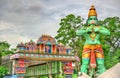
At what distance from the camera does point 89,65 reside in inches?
719

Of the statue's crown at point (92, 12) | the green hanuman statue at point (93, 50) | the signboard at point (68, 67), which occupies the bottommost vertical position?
the signboard at point (68, 67)

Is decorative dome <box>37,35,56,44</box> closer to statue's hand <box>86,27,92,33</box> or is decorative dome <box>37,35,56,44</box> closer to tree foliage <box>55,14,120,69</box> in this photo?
statue's hand <box>86,27,92,33</box>

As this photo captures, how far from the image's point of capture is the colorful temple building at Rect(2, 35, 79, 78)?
65.5ft

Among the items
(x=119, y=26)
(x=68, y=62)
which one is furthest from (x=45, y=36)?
(x=119, y=26)

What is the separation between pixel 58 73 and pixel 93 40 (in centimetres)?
579

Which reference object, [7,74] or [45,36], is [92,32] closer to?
[45,36]

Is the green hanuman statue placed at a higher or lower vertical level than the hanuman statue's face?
lower

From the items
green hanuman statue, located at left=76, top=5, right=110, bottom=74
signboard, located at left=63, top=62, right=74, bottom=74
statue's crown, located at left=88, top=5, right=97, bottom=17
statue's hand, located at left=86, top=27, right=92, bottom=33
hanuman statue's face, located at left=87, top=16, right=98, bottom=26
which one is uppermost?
statue's crown, located at left=88, top=5, right=97, bottom=17

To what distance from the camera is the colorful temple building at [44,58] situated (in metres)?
20.0

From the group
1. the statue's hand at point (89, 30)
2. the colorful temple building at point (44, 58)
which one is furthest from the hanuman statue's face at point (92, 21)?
the colorful temple building at point (44, 58)

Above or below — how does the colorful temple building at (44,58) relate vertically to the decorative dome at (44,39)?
below

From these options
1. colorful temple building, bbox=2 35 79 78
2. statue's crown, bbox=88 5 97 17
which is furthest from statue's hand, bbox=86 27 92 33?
colorful temple building, bbox=2 35 79 78

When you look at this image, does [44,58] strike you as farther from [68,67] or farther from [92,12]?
[92,12]

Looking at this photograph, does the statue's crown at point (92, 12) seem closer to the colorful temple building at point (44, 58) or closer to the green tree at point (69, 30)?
the colorful temple building at point (44, 58)
